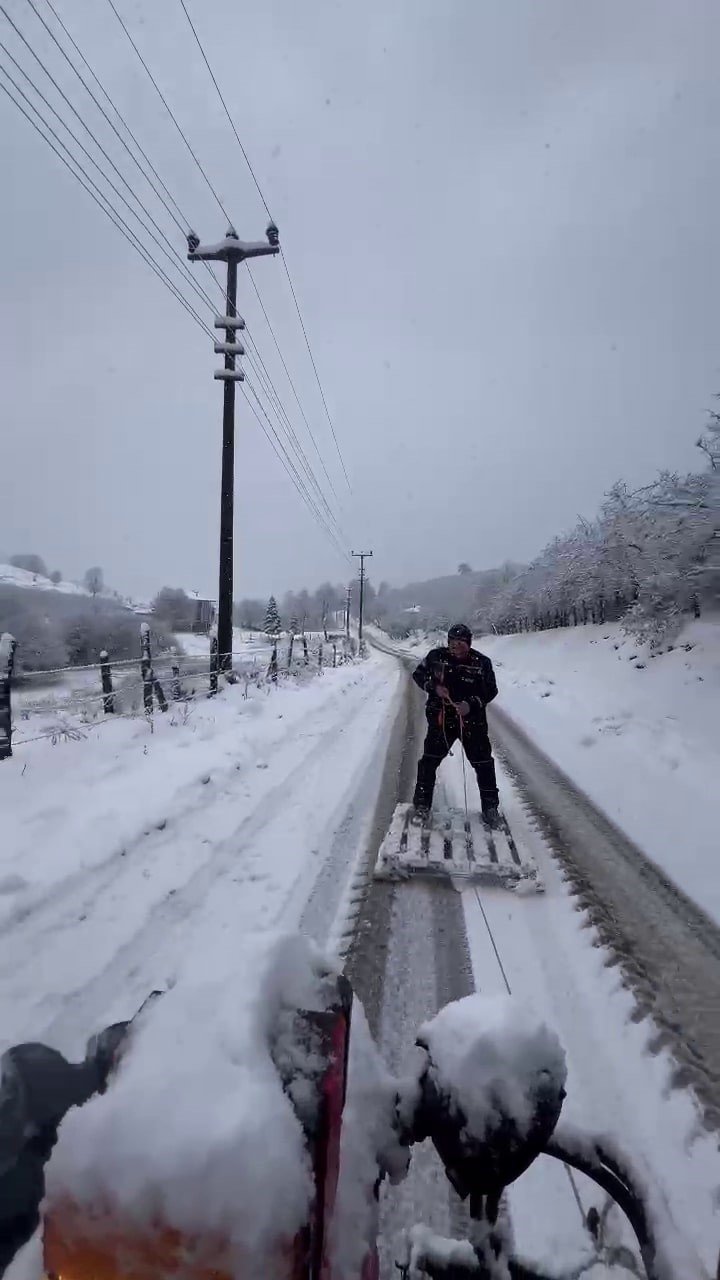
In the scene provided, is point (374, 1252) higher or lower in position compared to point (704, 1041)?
higher

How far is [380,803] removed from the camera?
19.7ft

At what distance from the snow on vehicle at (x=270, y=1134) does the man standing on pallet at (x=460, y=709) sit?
421cm

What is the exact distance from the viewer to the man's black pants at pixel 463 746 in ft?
17.9

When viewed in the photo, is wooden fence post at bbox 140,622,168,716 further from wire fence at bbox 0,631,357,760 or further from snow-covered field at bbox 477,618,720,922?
snow-covered field at bbox 477,618,720,922

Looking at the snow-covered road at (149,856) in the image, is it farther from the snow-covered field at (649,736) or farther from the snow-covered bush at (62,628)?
the snow-covered bush at (62,628)

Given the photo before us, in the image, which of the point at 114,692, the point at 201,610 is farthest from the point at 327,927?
the point at 201,610

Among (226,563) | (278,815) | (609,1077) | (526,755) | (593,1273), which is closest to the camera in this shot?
(593,1273)

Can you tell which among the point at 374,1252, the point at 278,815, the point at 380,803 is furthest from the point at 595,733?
the point at 374,1252

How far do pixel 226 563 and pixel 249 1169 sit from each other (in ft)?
48.4

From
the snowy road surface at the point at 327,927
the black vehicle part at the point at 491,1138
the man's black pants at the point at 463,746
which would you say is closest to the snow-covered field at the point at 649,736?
the snowy road surface at the point at 327,927

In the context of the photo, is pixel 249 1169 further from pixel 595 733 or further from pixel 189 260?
pixel 189 260

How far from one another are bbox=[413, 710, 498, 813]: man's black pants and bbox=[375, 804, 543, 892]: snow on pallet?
0.84 feet

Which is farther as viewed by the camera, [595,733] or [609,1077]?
[595,733]

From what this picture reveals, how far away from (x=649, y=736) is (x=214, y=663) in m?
8.86
